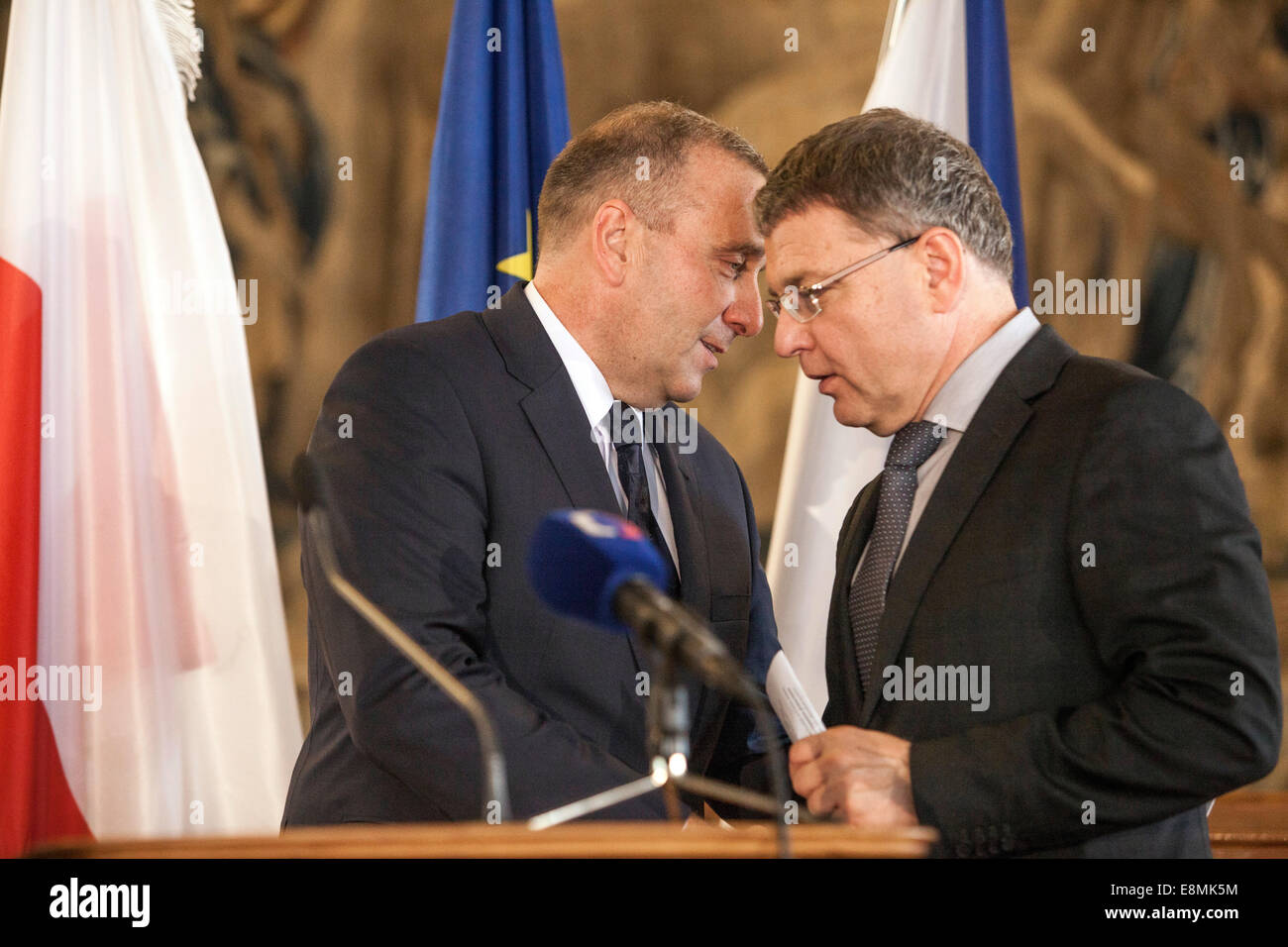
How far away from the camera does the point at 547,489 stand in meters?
2.79

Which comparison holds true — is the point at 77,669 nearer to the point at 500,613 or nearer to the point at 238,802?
the point at 238,802

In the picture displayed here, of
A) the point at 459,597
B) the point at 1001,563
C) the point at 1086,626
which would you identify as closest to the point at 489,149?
the point at 459,597

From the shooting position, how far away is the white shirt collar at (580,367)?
3.05 meters

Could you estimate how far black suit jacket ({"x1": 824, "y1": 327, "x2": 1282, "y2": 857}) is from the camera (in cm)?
199

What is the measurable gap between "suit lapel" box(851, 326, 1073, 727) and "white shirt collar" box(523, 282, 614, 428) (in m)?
0.99

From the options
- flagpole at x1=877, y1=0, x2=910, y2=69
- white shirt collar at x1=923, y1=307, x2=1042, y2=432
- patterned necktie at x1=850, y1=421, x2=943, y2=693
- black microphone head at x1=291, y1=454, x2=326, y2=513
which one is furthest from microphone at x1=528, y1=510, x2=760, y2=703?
flagpole at x1=877, y1=0, x2=910, y2=69

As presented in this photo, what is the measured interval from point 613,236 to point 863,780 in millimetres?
Answer: 1543

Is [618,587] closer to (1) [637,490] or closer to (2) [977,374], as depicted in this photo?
(2) [977,374]

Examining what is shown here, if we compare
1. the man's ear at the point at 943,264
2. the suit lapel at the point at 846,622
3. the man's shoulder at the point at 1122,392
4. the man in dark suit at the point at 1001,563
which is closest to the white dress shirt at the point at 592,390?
the suit lapel at the point at 846,622

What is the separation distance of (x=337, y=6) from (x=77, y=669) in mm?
2424

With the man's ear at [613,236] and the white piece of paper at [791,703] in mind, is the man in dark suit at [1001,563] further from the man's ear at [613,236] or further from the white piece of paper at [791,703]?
the man's ear at [613,236]

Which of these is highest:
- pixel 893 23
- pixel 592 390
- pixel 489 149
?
pixel 893 23

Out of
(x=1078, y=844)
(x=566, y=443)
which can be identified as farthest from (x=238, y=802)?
(x=1078, y=844)
